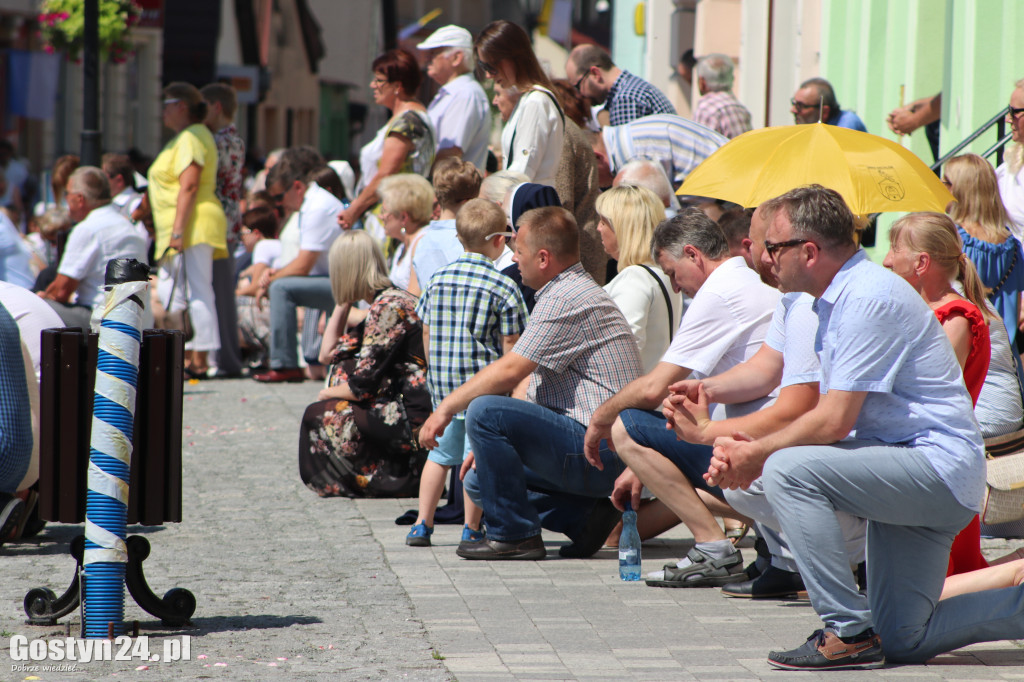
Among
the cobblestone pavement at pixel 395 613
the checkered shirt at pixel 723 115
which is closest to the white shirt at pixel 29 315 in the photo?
the cobblestone pavement at pixel 395 613

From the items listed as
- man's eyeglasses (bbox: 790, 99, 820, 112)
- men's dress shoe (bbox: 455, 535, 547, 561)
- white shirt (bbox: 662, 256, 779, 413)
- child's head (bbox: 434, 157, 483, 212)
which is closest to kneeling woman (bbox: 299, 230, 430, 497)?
child's head (bbox: 434, 157, 483, 212)

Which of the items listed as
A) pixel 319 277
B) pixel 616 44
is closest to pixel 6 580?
pixel 319 277

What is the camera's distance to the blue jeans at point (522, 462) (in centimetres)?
663

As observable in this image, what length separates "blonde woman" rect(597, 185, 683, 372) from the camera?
6961 mm

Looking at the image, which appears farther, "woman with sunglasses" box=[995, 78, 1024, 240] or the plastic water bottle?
"woman with sunglasses" box=[995, 78, 1024, 240]

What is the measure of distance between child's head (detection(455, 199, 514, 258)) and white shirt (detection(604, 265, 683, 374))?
0.61 meters

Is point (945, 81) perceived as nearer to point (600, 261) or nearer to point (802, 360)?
point (600, 261)

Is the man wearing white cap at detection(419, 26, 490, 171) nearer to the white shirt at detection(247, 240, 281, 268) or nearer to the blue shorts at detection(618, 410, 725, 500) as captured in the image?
the white shirt at detection(247, 240, 281, 268)

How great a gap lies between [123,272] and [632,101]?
220 inches

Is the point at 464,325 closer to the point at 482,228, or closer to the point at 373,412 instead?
the point at 482,228

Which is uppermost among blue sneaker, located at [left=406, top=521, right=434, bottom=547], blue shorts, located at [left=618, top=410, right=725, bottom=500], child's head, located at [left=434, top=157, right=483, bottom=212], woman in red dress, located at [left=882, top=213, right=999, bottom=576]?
child's head, located at [left=434, top=157, right=483, bottom=212]

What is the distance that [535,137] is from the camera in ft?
27.8

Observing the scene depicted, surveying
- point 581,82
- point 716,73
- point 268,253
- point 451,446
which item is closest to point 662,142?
A: point 581,82

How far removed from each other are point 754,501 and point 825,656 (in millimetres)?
794
